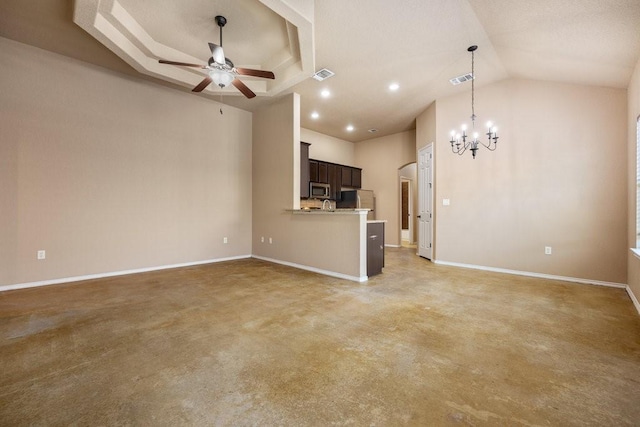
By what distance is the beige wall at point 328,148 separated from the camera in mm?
7477

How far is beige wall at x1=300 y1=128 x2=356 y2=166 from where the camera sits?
7477 millimetres

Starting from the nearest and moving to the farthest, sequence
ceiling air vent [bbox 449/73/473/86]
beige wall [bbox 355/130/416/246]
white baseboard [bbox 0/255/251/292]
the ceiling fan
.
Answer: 1. the ceiling fan
2. white baseboard [bbox 0/255/251/292]
3. ceiling air vent [bbox 449/73/473/86]
4. beige wall [bbox 355/130/416/246]

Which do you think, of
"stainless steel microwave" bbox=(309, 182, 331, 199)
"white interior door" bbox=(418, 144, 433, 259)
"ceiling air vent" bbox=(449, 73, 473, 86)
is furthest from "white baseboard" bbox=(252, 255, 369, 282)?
"ceiling air vent" bbox=(449, 73, 473, 86)

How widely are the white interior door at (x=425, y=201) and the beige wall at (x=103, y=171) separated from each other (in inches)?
171

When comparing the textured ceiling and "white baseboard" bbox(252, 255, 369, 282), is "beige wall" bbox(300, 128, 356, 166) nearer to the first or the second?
the textured ceiling

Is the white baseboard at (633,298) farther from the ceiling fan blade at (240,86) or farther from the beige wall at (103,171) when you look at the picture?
the beige wall at (103,171)

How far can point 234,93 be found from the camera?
15.9ft

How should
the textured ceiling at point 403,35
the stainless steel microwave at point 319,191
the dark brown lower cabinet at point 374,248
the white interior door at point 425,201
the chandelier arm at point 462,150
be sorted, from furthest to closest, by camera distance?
the stainless steel microwave at point 319,191, the white interior door at point 425,201, the chandelier arm at point 462,150, the dark brown lower cabinet at point 374,248, the textured ceiling at point 403,35

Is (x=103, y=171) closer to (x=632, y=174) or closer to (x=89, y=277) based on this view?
(x=89, y=277)

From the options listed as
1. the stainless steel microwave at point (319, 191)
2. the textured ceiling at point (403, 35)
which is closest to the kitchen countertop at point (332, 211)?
the stainless steel microwave at point (319, 191)

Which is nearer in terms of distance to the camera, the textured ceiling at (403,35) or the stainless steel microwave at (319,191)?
the textured ceiling at (403,35)

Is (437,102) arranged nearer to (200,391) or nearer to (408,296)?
(408,296)

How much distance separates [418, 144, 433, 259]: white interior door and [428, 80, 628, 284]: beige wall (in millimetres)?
408

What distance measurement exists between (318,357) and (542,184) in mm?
4610
